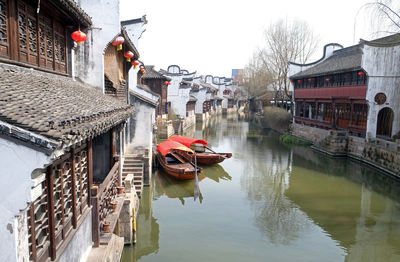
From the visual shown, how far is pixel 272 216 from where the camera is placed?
41.2 feet

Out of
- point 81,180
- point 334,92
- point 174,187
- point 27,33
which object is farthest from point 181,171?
point 334,92

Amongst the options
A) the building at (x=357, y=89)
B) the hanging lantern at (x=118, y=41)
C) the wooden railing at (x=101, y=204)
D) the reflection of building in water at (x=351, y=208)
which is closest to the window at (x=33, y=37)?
the hanging lantern at (x=118, y=41)

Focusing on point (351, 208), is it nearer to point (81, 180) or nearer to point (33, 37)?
point (81, 180)

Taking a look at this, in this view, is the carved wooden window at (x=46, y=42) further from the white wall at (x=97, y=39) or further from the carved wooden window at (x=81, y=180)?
the carved wooden window at (x=81, y=180)

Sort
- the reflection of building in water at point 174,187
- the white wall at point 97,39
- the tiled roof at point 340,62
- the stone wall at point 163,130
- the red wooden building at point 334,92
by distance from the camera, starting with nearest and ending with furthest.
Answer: the white wall at point 97,39 < the reflection of building in water at point 174,187 < the red wooden building at point 334,92 < the tiled roof at point 340,62 < the stone wall at point 163,130

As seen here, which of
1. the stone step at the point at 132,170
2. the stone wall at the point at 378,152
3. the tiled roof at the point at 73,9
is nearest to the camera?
the tiled roof at the point at 73,9

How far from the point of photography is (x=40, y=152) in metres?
2.99

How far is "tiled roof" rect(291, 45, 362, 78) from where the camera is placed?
22.9m

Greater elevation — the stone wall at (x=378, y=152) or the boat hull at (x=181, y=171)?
the stone wall at (x=378, y=152)

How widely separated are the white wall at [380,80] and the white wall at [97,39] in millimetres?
16529

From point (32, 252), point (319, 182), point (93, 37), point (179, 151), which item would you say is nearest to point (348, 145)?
point (319, 182)

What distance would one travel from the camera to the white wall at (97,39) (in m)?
9.76

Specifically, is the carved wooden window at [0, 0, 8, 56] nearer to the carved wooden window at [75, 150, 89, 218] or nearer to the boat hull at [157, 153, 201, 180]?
the carved wooden window at [75, 150, 89, 218]

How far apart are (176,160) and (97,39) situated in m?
9.19
